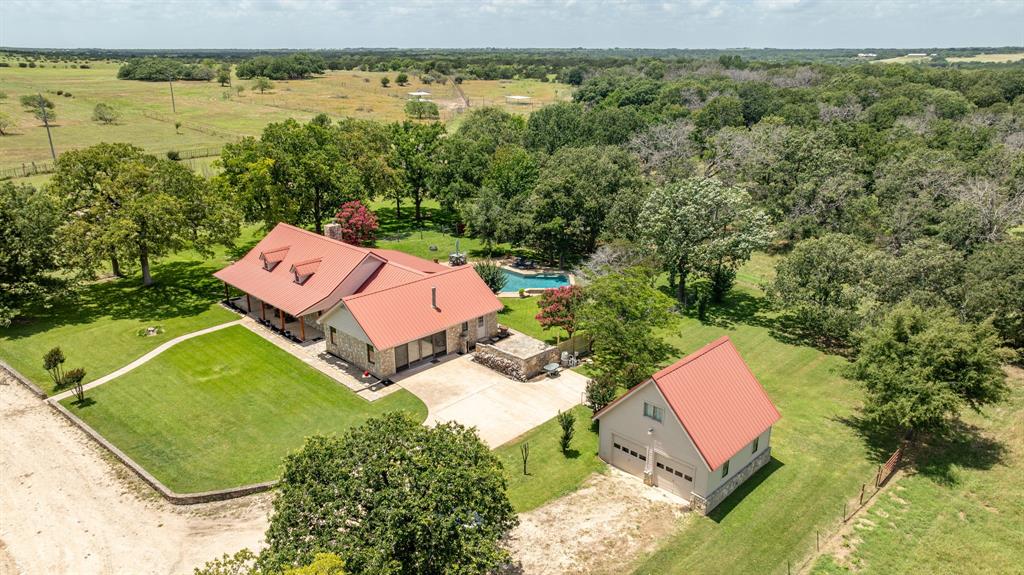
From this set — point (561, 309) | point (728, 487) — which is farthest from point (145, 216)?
point (728, 487)

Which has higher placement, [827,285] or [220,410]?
[827,285]

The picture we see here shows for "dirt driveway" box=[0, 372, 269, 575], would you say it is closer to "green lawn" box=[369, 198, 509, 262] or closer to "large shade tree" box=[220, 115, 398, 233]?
"large shade tree" box=[220, 115, 398, 233]

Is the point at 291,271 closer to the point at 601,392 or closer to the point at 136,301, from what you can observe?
the point at 136,301

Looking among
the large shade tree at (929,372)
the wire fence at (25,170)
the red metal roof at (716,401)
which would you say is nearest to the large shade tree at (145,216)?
the red metal roof at (716,401)

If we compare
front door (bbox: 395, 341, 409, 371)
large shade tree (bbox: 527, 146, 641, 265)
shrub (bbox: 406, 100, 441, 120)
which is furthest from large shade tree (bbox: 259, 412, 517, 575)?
shrub (bbox: 406, 100, 441, 120)

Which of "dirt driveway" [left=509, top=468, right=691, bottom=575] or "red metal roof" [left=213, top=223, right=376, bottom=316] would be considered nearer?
"dirt driveway" [left=509, top=468, right=691, bottom=575]

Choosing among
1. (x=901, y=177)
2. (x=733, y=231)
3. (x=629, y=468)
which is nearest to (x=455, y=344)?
(x=629, y=468)

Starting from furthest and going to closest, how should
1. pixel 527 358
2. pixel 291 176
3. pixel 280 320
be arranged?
1. pixel 291 176
2. pixel 280 320
3. pixel 527 358
